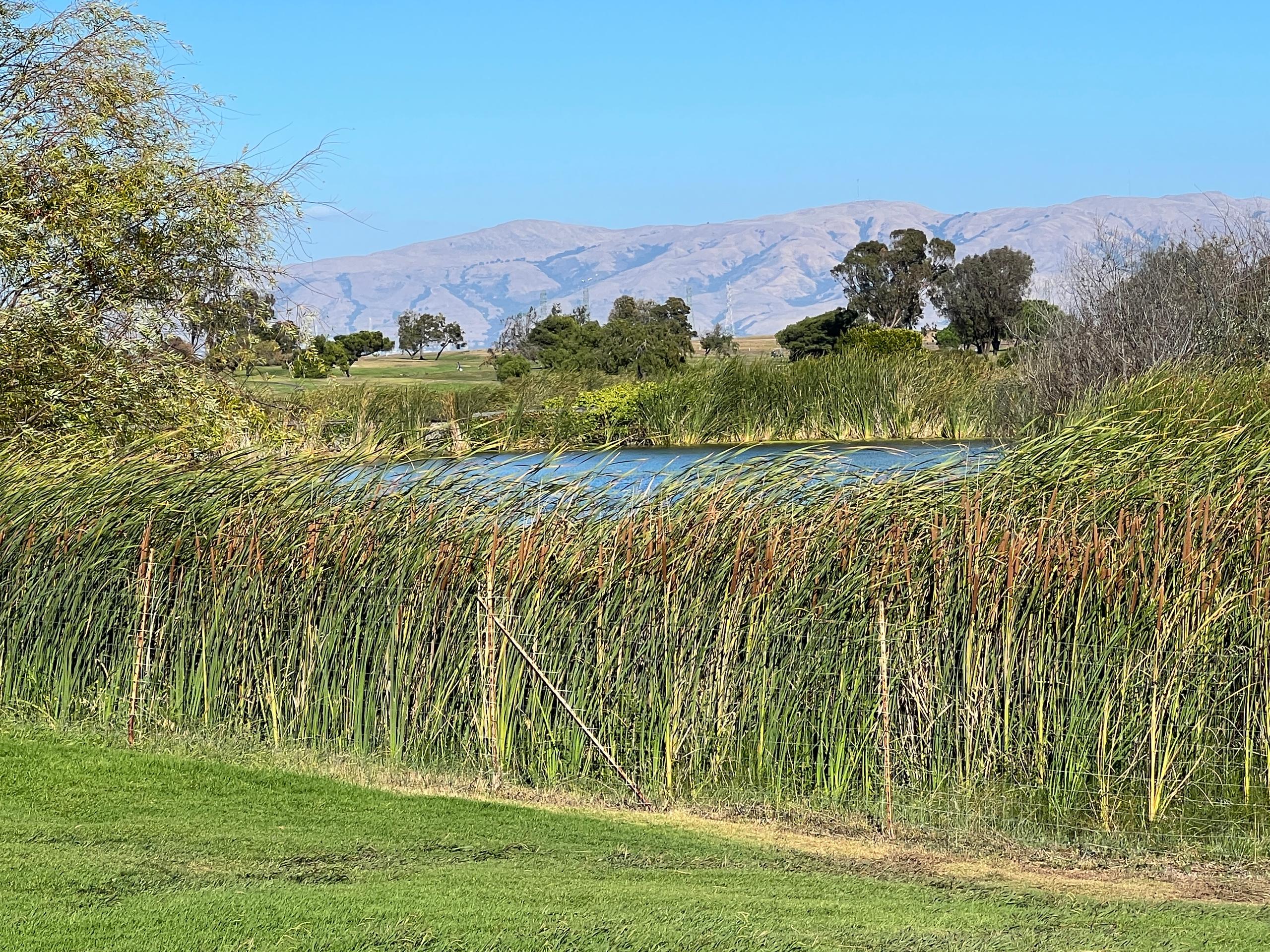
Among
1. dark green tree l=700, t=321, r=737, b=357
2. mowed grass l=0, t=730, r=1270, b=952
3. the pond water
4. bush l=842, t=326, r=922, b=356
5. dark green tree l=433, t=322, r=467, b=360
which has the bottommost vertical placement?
mowed grass l=0, t=730, r=1270, b=952

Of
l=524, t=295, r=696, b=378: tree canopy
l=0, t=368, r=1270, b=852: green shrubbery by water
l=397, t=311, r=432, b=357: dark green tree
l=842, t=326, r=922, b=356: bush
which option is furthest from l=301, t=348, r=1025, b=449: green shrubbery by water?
l=397, t=311, r=432, b=357: dark green tree

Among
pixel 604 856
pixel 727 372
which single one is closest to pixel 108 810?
pixel 604 856

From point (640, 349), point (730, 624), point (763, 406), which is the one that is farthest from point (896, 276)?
point (730, 624)

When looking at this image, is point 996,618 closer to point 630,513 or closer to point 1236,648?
point 1236,648

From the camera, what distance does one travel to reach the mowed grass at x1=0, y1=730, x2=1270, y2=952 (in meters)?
5.54

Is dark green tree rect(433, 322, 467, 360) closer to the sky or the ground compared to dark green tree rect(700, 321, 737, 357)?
closer to the sky

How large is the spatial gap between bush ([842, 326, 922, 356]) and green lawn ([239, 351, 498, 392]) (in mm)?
14513

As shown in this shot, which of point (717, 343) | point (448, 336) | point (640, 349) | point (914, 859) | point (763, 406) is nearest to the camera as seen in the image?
point (914, 859)

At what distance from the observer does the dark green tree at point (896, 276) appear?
79375 mm

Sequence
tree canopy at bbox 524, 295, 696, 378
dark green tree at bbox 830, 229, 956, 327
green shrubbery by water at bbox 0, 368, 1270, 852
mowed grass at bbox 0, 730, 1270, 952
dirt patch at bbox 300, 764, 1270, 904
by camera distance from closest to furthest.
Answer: mowed grass at bbox 0, 730, 1270, 952 → dirt patch at bbox 300, 764, 1270, 904 → green shrubbery by water at bbox 0, 368, 1270, 852 → tree canopy at bbox 524, 295, 696, 378 → dark green tree at bbox 830, 229, 956, 327

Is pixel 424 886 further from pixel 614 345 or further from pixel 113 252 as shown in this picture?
pixel 614 345

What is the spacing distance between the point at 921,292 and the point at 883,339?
93.4 feet

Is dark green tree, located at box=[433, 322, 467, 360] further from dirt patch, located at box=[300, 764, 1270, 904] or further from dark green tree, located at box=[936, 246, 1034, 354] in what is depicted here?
dirt patch, located at box=[300, 764, 1270, 904]

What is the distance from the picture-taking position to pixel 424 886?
20.8 ft
